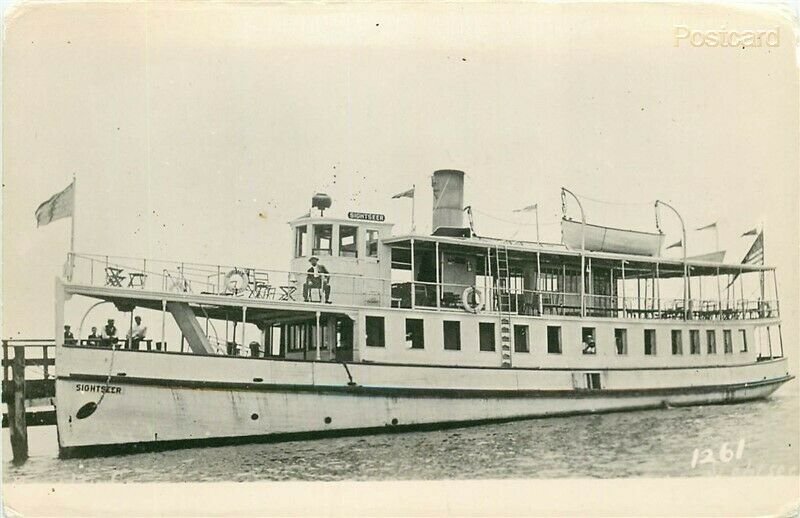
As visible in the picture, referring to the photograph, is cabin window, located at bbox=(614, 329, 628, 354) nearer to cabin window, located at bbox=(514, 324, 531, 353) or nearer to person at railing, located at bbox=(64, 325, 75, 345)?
cabin window, located at bbox=(514, 324, 531, 353)

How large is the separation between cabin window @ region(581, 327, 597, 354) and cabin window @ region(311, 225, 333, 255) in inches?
247

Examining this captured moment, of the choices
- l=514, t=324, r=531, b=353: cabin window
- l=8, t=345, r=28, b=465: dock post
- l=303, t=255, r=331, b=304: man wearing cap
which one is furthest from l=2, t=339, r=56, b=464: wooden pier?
l=514, t=324, r=531, b=353: cabin window

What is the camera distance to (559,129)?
1670cm

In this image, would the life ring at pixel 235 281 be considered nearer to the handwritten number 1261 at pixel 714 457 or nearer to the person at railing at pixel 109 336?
the person at railing at pixel 109 336

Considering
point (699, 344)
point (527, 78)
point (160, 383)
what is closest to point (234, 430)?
point (160, 383)

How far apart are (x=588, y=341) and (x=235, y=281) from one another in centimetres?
866

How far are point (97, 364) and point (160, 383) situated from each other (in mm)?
1137

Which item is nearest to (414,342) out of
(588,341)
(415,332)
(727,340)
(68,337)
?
(415,332)

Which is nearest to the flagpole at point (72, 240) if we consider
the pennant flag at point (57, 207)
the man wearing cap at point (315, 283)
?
the pennant flag at point (57, 207)

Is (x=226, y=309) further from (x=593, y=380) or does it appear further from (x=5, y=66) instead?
(x=593, y=380)

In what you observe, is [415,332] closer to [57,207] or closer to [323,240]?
[323,240]

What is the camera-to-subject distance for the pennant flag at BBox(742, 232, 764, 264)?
56.3 feet

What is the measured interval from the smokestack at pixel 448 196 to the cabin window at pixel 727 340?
7.84 m

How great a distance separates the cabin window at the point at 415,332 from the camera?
64.5ft
